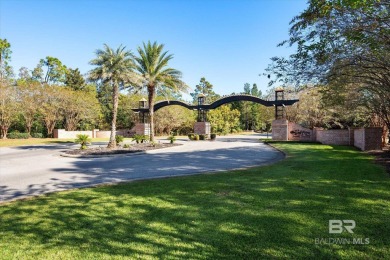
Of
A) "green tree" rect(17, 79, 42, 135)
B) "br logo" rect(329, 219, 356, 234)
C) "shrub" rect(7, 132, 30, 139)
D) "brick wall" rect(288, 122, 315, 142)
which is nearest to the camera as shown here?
"br logo" rect(329, 219, 356, 234)

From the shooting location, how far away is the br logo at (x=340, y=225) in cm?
446

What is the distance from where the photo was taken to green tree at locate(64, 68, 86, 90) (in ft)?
189

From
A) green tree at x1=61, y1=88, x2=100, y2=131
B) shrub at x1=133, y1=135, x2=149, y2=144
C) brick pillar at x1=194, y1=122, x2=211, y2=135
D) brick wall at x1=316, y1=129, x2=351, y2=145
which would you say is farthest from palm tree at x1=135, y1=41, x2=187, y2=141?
green tree at x1=61, y1=88, x2=100, y2=131

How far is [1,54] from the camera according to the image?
156 ft

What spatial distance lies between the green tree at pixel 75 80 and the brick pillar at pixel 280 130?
44.8 metres

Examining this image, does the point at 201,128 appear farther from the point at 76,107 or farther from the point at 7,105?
the point at 7,105

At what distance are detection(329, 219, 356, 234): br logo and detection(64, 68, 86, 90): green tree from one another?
6068 centimetres

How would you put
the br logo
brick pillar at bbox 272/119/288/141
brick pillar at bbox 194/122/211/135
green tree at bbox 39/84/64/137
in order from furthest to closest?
1. green tree at bbox 39/84/64/137
2. brick pillar at bbox 194/122/211/135
3. brick pillar at bbox 272/119/288/141
4. the br logo

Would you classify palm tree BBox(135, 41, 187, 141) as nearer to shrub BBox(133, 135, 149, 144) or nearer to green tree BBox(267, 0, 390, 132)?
shrub BBox(133, 135, 149, 144)

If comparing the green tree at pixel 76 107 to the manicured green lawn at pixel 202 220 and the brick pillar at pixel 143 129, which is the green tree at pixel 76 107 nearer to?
the brick pillar at pixel 143 129

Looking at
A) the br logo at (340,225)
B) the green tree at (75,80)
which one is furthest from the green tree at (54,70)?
the br logo at (340,225)

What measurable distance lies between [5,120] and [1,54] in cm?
1874

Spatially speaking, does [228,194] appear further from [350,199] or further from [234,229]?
[350,199]

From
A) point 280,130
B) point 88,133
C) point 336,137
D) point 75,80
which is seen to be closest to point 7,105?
point 88,133
